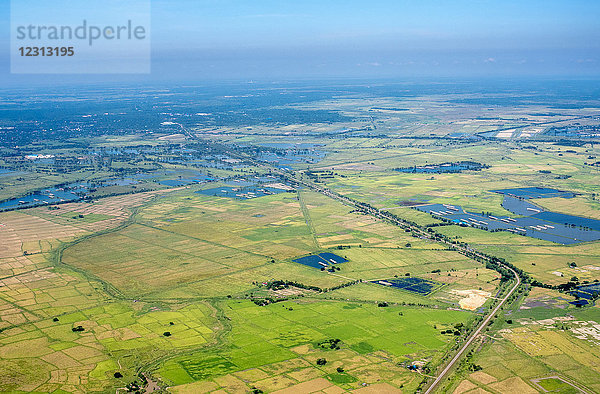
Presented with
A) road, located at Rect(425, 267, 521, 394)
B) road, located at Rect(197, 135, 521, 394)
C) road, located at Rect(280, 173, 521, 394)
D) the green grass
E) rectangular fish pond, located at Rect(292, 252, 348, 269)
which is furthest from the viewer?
rectangular fish pond, located at Rect(292, 252, 348, 269)

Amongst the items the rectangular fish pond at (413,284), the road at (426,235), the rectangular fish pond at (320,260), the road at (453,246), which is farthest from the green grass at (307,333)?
the rectangular fish pond at (320,260)

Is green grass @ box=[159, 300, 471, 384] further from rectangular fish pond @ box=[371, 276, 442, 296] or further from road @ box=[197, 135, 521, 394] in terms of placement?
rectangular fish pond @ box=[371, 276, 442, 296]

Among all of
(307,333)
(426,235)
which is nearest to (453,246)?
(426,235)

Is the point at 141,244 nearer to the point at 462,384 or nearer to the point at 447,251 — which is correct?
the point at 447,251

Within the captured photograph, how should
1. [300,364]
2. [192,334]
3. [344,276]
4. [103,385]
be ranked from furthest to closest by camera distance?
1. [344,276]
2. [192,334]
3. [300,364]
4. [103,385]

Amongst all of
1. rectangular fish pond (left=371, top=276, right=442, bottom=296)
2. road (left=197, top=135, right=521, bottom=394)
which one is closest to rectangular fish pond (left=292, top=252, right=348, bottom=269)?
rectangular fish pond (left=371, top=276, right=442, bottom=296)

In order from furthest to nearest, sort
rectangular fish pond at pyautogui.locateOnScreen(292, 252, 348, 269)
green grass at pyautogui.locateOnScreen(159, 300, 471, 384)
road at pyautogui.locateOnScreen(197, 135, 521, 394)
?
rectangular fish pond at pyautogui.locateOnScreen(292, 252, 348, 269) → green grass at pyautogui.locateOnScreen(159, 300, 471, 384) → road at pyautogui.locateOnScreen(197, 135, 521, 394)

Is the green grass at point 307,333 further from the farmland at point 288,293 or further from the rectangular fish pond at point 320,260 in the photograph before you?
→ the rectangular fish pond at point 320,260

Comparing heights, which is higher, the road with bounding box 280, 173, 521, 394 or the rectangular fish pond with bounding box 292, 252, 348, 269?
the road with bounding box 280, 173, 521, 394

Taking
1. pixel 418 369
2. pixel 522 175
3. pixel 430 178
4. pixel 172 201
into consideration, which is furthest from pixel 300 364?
pixel 522 175

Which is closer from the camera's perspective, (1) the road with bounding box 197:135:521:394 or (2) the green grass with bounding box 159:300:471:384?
(1) the road with bounding box 197:135:521:394

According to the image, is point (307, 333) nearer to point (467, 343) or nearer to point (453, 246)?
point (467, 343)
